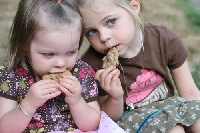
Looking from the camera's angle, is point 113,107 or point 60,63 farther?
point 113,107

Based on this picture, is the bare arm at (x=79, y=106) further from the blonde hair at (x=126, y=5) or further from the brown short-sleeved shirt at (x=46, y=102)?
the blonde hair at (x=126, y=5)

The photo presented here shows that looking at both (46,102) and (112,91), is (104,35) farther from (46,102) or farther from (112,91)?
A: (46,102)

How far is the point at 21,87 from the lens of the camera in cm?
281

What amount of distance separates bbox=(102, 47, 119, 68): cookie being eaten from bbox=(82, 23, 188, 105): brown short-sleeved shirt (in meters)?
0.20

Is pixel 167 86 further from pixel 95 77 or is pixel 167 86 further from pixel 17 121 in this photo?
pixel 17 121

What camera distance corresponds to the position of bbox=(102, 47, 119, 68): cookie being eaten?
9.49 ft

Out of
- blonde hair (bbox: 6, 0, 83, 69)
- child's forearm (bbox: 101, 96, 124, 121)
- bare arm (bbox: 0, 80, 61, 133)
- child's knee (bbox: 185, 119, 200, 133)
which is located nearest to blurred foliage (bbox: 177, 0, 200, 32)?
child's knee (bbox: 185, 119, 200, 133)

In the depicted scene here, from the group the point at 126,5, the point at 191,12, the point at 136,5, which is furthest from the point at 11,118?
the point at 191,12

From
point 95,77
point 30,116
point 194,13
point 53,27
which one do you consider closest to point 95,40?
point 95,77

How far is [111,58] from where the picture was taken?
2900mm

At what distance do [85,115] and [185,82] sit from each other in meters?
0.88

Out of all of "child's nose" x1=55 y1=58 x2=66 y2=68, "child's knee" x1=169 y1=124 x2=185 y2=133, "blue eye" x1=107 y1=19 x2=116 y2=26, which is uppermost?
"blue eye" x1=107 y1=19 x2=116 y2=26

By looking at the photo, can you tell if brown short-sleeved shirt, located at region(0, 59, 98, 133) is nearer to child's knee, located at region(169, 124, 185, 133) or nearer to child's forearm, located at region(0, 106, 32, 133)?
child's forearm, located at region(0, 106, 32, 133)

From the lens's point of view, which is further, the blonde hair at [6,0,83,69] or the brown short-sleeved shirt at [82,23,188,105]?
the brown short-sleeved shirt at [82,23,188,105]
